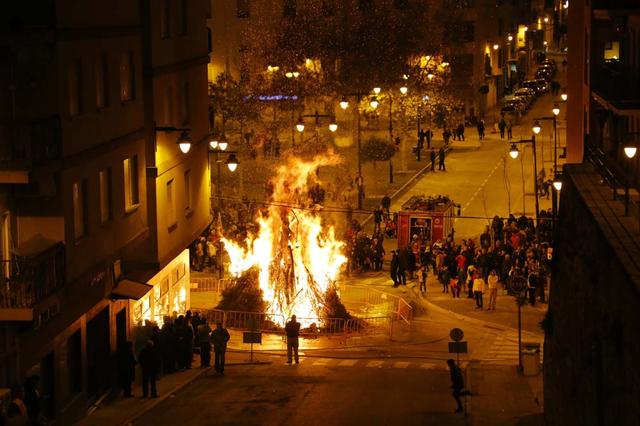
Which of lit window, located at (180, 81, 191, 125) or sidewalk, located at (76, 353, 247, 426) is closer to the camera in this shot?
sidewalk, located at (76, 353, 247, 426)

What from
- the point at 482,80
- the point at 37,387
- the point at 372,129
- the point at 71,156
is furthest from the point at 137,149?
the point at 482,80

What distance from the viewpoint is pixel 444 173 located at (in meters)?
70.8

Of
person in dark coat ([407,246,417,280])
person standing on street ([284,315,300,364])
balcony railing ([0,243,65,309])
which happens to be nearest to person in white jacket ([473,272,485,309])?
person in dark coat ([407,246,417,280])

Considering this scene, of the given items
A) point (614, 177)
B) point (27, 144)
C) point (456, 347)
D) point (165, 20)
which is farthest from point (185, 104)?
point (614, 177)

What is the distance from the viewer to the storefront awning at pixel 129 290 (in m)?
30.7

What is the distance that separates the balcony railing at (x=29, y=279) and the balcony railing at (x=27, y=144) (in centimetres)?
166

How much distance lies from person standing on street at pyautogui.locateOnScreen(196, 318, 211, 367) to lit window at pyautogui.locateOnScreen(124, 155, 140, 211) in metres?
3.30

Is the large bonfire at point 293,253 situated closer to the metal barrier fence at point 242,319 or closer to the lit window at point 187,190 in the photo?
the metal barrier fence at point 242,319

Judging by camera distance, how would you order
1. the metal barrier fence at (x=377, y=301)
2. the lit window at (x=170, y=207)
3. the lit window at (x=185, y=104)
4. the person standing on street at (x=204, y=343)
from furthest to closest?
the metal barrier fence at (x=377, y=301), the lit window at (x=185, y=104), the lit window at (x=170, y=207), the person standing on street at (x=204, y=343)

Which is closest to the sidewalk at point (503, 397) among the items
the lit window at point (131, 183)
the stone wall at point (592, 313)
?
the stone wall at point (592, 313)

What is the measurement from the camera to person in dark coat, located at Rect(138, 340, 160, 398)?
2930 centimetres

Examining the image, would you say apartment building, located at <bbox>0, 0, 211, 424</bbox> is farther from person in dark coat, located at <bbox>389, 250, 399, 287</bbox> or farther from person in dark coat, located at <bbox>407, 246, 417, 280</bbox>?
person in dark coat, located at <bbox>407, 246, 417, 280</bbox>

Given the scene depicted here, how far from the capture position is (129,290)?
3111cm

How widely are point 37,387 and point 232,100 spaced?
47362 millimetres
